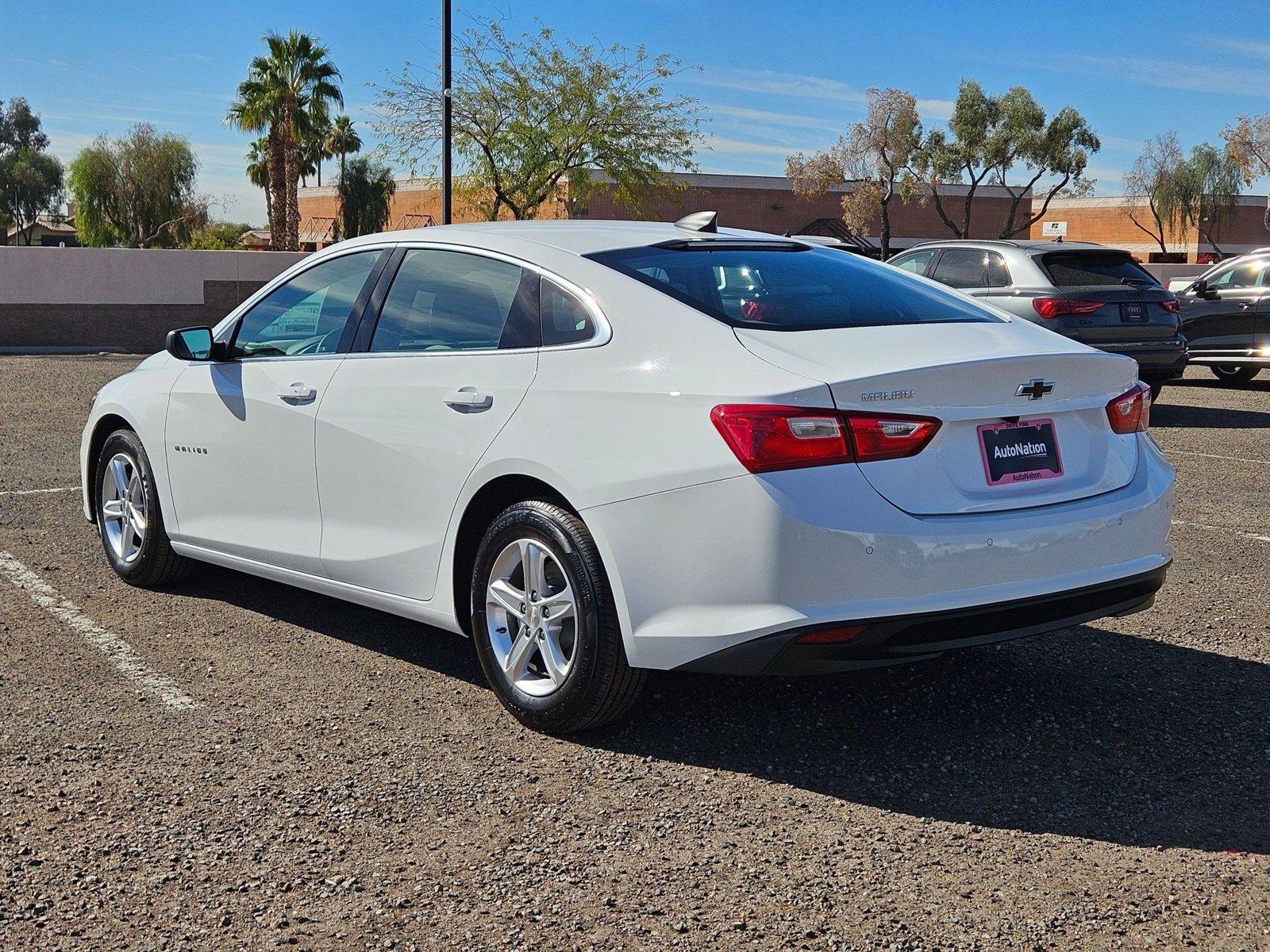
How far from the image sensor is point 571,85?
122 ft

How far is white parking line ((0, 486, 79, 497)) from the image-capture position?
870cm

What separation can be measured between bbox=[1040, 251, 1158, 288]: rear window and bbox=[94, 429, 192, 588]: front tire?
9044mm

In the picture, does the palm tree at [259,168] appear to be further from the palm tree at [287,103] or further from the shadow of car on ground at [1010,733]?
the shadow of car on ground at [1010,733]

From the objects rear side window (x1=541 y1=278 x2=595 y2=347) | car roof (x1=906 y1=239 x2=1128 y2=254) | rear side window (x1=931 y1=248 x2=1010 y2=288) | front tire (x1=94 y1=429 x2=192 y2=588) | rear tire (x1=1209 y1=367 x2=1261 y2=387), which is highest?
car roof (x1=906 y1=239 x2=1128 y2=254)

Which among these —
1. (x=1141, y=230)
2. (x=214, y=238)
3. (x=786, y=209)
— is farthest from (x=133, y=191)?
(x=1141, y=230)

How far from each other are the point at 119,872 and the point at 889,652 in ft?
6.69

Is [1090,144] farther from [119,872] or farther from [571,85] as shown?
[119,872]

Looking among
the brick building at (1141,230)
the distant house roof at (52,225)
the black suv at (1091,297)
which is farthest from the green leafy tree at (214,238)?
the black suv at (1091,297)

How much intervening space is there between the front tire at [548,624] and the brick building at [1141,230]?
76525mm

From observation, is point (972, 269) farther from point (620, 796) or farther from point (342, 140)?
point (342, 140)

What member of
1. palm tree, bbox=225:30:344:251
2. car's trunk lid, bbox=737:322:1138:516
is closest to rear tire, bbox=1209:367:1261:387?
car's trunk lid, bbox=737:322:1138:516

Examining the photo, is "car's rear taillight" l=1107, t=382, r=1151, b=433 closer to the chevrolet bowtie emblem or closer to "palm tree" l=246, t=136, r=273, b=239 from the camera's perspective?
the chevrolet bowtie emblem

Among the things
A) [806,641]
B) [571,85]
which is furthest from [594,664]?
[571,85]

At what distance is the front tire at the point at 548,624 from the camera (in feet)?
13.3
